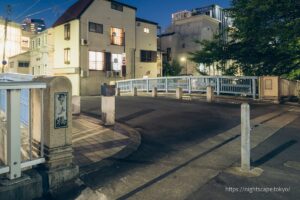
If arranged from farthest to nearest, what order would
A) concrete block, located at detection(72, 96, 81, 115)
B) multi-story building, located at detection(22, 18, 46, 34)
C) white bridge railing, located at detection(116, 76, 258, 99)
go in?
multi-story building, located at detection(22, 18, 46, 34)
white bridge railing, located at detection(116, 76, 258, 99)
concrete block, located at detection(72, 96, 81, 115)

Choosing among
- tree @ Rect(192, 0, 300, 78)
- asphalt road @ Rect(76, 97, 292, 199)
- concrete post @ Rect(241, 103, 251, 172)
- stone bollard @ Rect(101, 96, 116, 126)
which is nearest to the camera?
asphalt road @ Rect(76, 97, 292, 199)

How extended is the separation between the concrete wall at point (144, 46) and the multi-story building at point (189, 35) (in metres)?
5.80

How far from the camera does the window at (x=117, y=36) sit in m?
31.5

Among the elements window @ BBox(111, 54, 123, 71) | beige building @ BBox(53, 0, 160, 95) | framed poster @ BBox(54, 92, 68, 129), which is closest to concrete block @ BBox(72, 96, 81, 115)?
framed poster @ BBox(54, 92, 68, 129)

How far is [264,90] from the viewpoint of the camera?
14.6 m

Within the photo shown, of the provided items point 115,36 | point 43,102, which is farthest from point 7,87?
point 115,36

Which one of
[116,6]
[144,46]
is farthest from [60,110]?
[144,46]

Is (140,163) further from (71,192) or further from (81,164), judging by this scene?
(71,192)

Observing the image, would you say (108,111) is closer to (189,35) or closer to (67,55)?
(67,55)

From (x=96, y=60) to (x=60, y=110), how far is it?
87.7 feet

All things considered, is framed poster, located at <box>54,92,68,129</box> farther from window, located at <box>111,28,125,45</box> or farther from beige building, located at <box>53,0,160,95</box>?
window, located at <box>111,28,125,45</box>

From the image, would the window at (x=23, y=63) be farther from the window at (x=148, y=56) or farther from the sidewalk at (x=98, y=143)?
the sidewalk at (x=98, y=143)

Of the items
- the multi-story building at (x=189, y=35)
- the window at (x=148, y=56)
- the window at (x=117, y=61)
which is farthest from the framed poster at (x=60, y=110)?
the multi-story building at (x=189, y=35)

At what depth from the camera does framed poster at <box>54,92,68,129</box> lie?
4.08m
